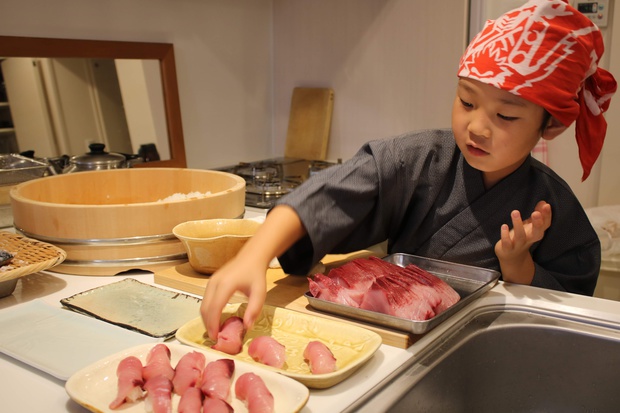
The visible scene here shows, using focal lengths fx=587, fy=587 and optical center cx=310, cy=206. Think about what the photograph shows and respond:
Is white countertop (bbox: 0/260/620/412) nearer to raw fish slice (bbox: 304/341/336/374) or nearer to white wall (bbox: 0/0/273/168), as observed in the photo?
raw fish slice (bbox: 304/341/336/374)

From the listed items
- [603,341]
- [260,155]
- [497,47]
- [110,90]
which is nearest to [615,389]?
[603,341]

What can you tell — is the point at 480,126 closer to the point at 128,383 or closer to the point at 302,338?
the point at 302,338

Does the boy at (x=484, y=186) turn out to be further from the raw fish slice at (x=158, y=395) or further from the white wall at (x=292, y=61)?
the white wall at (x=292, y=61)

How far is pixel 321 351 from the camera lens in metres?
0.68

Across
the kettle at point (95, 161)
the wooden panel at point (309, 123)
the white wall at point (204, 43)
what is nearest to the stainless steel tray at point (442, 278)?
the kettle at point (95, 161)

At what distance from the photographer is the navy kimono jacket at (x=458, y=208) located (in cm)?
106

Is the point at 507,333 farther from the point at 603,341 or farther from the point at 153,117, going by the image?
the point at 153,117

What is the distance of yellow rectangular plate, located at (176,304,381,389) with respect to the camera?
66 centimetres

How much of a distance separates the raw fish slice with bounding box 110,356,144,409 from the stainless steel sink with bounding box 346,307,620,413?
36 cm

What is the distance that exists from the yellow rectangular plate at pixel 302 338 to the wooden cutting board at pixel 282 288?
36mm

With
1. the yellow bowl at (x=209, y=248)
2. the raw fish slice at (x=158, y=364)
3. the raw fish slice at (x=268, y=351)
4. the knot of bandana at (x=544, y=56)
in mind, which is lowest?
the raw fish slice at (x=268, y=351)

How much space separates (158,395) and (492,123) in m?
0.64

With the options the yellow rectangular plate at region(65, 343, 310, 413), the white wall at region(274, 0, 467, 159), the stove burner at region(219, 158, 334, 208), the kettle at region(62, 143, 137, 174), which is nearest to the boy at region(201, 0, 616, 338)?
the yellow rectangular plate at region(65, 343, 310, 413)

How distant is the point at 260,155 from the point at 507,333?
1.87 meters
